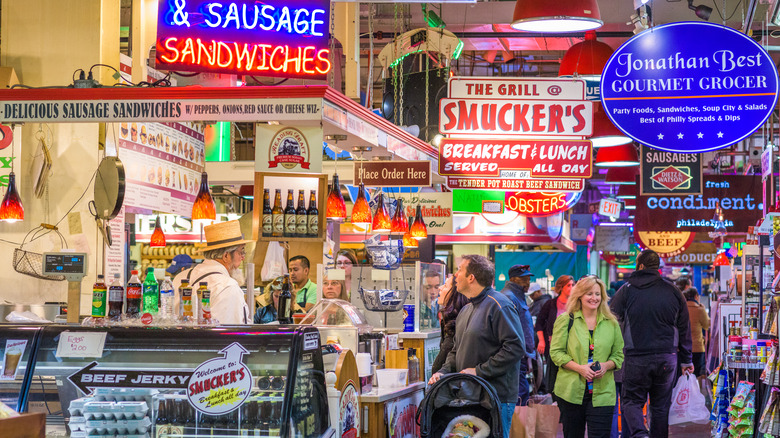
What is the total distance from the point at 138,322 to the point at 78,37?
4.67 meters

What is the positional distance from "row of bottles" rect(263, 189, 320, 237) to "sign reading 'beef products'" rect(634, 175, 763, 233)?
1031 cm

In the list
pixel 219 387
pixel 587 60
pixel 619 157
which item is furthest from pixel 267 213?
pixel 619 157

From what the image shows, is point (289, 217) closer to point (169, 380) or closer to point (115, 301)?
point (115, 301)

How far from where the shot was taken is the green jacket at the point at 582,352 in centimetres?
762

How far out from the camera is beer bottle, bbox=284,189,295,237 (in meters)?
7.11

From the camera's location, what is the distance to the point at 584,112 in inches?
404

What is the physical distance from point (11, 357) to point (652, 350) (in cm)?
602

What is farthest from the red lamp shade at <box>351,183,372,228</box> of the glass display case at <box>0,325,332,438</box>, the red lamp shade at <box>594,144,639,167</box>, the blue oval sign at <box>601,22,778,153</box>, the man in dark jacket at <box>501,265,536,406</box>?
the red lamp shade at <box>594,144,639,167</box>

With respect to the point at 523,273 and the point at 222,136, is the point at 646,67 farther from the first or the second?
the point at 222,136

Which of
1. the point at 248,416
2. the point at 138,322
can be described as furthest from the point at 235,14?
the point at 248,416

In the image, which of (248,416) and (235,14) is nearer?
(248,416)

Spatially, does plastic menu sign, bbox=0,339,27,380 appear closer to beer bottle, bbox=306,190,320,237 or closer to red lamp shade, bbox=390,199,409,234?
beer bottle, bbox=306,190,320,237

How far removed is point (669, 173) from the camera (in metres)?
14.7

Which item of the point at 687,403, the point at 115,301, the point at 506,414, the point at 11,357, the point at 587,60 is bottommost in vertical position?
the point at 687,403
